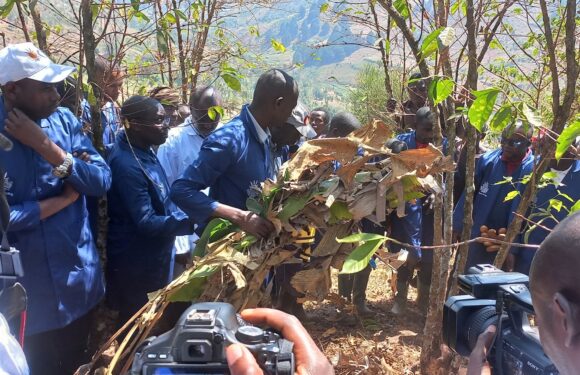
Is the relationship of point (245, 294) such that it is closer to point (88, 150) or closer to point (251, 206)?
point (251, 206)

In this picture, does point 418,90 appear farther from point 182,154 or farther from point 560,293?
point 560,293

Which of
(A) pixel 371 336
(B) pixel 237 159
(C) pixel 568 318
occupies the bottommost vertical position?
(A) pixel 371 336

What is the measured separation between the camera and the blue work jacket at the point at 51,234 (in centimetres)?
225

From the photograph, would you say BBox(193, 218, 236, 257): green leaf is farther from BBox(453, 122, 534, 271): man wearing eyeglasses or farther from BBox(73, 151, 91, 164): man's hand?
BBox(453, 122, 534, 271): man wearing eyeglasses

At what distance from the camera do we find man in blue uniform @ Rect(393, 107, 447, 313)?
411 centimetres

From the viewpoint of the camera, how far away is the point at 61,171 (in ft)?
7.59

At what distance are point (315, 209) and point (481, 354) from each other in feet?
3.25

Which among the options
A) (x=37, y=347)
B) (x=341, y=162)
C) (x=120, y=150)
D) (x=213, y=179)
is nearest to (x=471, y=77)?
(x=341, y=162)

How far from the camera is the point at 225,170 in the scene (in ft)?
8.80

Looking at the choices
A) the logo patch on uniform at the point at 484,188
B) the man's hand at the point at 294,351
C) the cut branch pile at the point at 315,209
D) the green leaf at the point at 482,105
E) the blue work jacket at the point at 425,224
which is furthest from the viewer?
the blue work jacket at the point at 425,224

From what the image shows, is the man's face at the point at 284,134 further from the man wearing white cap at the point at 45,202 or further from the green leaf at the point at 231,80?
the man wearing white cap at the point at 45,202

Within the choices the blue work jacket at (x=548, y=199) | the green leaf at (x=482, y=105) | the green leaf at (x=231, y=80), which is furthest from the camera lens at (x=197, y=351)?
the blue work jacket at (x=548, y=199)

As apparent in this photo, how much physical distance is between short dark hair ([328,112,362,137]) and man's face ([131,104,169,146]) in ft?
5.85

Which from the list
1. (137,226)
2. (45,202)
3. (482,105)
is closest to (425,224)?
(137,226)
